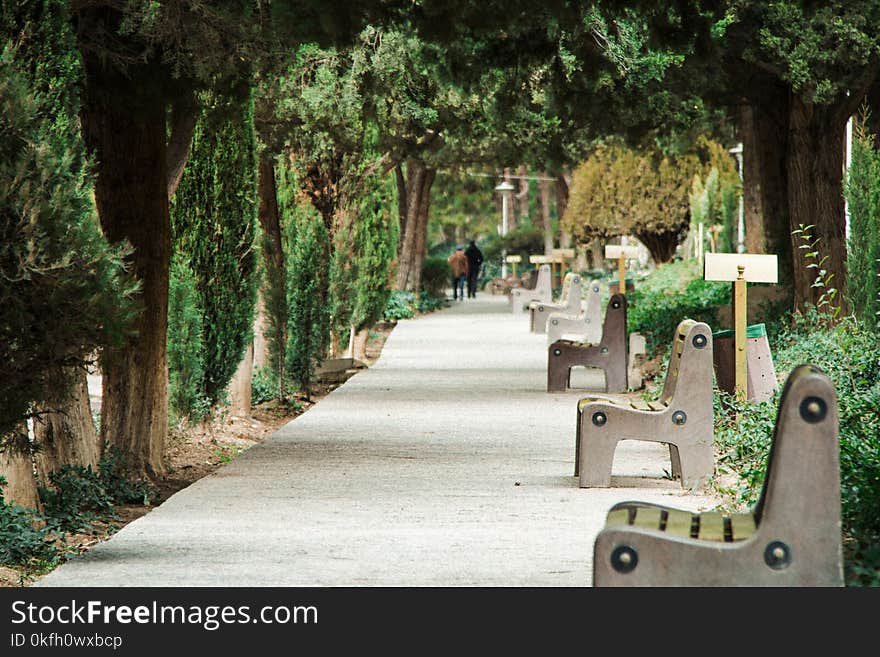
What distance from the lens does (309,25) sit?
7609mm

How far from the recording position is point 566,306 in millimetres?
24234

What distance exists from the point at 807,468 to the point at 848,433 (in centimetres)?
352

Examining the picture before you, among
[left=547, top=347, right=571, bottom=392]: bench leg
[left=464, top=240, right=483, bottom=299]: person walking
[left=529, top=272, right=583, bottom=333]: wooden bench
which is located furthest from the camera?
[left=464, top=240, right=483, bottom=299]: person walking

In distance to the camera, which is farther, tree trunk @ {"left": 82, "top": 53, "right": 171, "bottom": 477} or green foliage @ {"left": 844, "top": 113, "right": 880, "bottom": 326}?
green foliage @ {"left": 844, "top": 113, "right": 880, "bottom": 326}

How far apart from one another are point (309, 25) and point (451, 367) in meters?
11.1

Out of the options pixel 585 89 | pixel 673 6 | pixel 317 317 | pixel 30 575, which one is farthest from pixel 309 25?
pixel 317 317

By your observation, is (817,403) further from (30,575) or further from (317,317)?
(317,317)

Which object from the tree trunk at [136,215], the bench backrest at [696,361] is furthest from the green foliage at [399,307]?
the bench backrest at [696,361]

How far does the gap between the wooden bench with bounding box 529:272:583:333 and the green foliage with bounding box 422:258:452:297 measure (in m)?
15.5

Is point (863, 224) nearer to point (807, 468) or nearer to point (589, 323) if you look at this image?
point (589, 323)

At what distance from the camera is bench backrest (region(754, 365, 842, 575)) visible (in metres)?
4.36

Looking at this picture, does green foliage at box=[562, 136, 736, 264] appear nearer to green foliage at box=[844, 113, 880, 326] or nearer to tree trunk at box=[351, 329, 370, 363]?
tree trunk at box=[351, 329, 370, 363]

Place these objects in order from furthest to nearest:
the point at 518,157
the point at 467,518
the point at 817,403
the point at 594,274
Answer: the point at 594,274, the point at 518,157, the point at 467,518, the point at 817,403

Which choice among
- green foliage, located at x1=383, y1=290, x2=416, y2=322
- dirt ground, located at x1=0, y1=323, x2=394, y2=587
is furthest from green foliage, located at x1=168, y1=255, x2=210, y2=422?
green foliage, located at x1=383, y1=290, x2=416, y2=322
